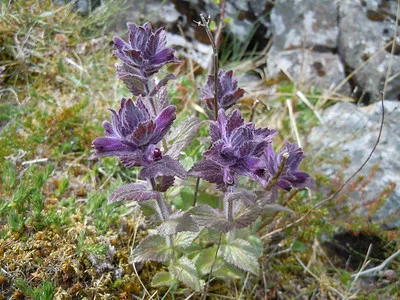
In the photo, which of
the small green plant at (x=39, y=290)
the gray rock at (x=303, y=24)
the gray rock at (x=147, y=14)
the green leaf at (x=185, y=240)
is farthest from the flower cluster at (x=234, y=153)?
the gray rock at (x=303, y=24)

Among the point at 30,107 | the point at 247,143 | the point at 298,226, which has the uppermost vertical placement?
the point at 247,143

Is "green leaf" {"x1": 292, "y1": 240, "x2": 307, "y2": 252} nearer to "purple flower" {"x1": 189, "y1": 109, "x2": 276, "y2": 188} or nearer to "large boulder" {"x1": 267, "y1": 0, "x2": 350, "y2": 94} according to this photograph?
"purple flower" {"x1": 189, "y1": 109, "x2": 276, "y2": 188}

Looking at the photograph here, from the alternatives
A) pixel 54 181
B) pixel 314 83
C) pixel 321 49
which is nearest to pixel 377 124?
pixel 314 83

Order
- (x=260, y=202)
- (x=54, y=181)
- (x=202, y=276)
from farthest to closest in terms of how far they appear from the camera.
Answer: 1. (x=54, y=181)
2. (x=202, y=276)
3. (x=260, y=202)

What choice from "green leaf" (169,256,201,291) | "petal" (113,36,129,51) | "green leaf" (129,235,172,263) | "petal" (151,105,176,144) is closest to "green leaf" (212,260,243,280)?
"green leaf" (169,256,201,291)

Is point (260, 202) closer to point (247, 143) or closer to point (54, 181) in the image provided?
point (247, 143)

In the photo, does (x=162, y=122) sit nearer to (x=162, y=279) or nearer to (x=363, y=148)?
(x=162, y=279)
